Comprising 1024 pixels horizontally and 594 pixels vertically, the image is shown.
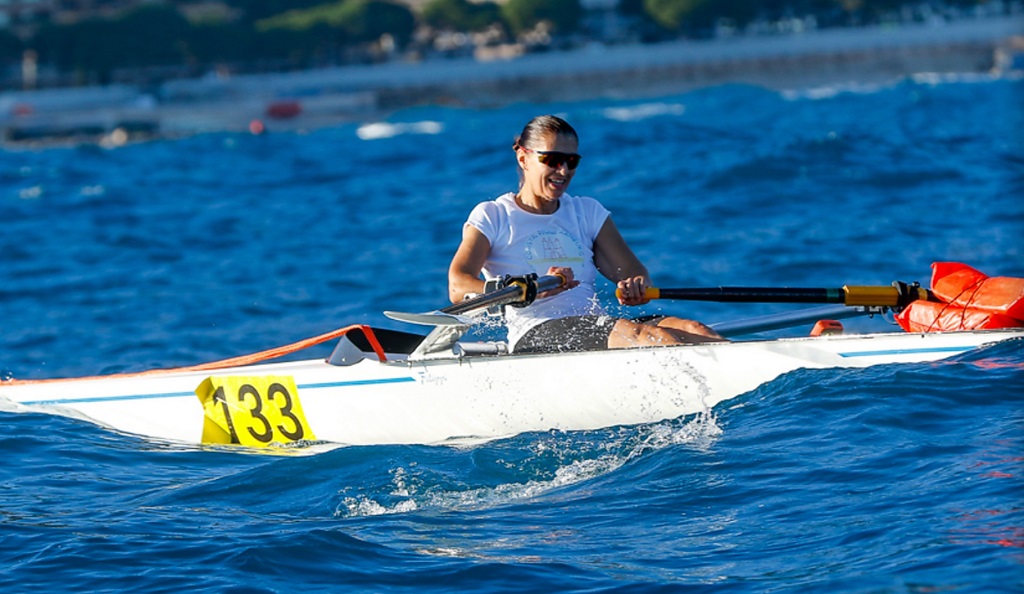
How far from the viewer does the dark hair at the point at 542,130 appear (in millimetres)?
6258

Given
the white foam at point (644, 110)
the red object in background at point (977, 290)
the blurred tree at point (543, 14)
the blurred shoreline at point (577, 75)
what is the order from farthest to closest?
1. the blurred tree at point (543, 14)
2. the blurred shoreline at point (577, 75)
3. the white foam at point (644, 110)
4. the red object in background at point (977, 290)

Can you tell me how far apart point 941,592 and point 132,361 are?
7.01m

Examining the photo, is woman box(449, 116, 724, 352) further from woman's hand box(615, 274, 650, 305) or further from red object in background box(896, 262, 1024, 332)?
red object in background box(896, 262, 1024, 332)

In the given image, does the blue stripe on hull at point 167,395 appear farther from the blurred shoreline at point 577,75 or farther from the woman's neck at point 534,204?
the blurred shoreline at point 577,75

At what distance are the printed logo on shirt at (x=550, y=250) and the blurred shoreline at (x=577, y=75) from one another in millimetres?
51324

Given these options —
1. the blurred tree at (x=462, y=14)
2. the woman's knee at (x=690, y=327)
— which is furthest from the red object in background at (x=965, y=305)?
the blurred tree at (x=462, y=14)

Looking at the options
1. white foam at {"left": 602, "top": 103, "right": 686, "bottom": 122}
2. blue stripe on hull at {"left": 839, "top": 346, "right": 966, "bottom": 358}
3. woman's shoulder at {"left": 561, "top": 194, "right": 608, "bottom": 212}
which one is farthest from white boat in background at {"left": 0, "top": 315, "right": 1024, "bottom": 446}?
white foam at {"left": 602, "top": 103, "right": 686, "bottom": 122}

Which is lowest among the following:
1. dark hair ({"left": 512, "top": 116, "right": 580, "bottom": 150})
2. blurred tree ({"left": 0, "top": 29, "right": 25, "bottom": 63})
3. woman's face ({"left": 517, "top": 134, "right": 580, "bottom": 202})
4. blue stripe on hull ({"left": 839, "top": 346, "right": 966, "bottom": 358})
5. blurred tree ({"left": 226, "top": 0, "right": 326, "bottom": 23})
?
blue stripe on hull ({"left": 839, "top": 346, "right": 966, "bottom": 358})

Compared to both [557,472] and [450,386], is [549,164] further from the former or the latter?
[557,472]

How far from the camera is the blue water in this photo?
4820 millimetres

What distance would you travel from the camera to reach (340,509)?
5645mm

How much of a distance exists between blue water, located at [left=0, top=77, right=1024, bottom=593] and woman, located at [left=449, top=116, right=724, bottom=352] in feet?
1.49

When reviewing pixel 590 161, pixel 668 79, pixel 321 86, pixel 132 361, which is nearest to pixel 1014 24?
pixel 668 79

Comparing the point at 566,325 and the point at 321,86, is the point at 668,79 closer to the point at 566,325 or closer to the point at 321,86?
the point at 321,86
